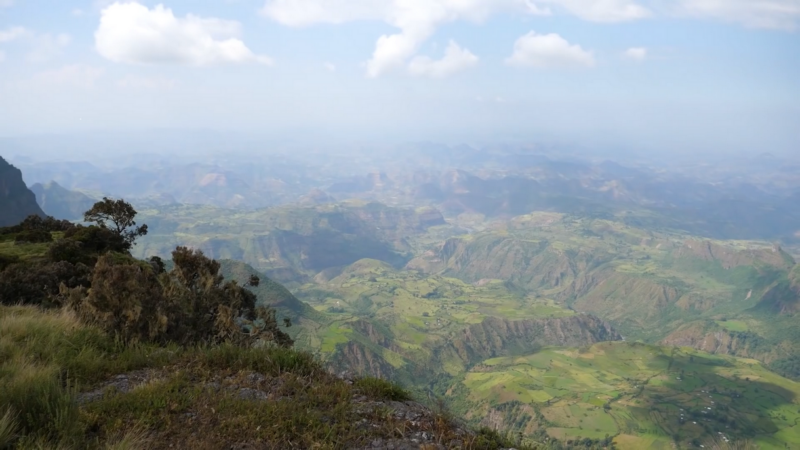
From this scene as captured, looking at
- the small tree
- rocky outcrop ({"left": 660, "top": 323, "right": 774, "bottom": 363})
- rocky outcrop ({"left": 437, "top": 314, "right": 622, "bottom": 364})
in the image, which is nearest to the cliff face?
the small tree

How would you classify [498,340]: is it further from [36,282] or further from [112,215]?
[36,282]

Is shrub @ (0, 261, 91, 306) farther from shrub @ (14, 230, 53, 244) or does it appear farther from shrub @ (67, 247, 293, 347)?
shrub @ (14, 230, 53, 244)

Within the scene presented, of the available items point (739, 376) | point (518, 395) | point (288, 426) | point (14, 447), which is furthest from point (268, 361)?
point (739, 376)

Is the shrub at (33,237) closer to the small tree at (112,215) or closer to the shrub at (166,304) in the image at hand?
the small tree at (112,215)

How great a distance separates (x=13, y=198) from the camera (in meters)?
157

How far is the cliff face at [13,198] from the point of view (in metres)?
148

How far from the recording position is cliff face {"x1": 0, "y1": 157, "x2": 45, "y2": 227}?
148 metres

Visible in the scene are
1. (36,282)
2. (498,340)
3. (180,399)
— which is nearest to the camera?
(180,399)

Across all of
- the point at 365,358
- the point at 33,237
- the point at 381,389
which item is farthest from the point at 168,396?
the point at 365,358

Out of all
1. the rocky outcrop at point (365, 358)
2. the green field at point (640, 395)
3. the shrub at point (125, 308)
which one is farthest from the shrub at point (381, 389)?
the rocky outcrop at point (365, 358)

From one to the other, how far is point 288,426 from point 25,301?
18.9 meters

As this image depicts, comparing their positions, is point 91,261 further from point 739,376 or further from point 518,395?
point 739,376

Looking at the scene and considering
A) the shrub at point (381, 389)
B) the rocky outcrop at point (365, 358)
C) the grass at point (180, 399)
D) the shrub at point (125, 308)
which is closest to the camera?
the grass at point (180, 399)

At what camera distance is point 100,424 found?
5723 millimetres
